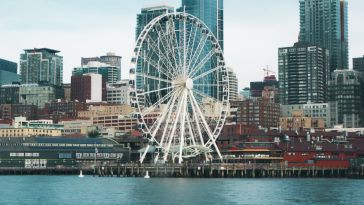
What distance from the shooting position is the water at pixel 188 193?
112 metres

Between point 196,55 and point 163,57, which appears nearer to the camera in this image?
point 163,57

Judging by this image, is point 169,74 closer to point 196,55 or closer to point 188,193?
point 196,55

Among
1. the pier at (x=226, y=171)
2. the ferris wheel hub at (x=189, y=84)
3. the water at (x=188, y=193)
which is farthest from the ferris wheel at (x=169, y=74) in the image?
the water at (x=188, y=193)

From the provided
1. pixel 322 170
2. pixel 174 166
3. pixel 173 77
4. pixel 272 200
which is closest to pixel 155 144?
pixel 174 166

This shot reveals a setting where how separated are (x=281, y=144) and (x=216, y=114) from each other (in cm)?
1888

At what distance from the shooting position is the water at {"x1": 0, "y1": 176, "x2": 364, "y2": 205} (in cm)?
11225

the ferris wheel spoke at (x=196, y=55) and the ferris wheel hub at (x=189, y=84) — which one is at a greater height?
the ferris wheel spoke at (x=196, y=55)

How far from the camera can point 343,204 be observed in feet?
357

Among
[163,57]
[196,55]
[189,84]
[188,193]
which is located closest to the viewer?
[188,193]

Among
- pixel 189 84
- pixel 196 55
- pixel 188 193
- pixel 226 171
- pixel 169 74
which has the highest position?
pixel 196 55

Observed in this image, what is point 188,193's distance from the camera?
403 feet

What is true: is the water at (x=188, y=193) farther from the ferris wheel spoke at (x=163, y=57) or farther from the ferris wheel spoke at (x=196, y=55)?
Answer: the ferris wheel spoke at (x=196, y=55)

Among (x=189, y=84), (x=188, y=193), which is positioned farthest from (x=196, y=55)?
(x=188, y=193)

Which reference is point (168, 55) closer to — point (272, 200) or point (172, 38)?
point (172, 38)
